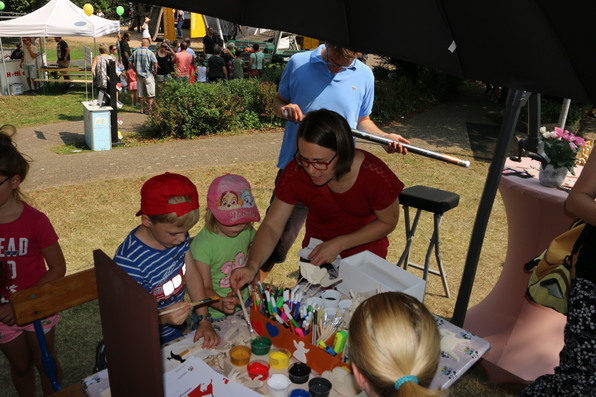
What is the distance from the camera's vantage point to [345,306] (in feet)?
7.11

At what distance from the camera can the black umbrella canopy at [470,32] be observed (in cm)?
179

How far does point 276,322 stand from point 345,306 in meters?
0.34

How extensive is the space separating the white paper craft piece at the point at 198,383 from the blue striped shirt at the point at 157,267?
19.1 inches

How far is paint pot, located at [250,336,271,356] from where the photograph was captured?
6.45 feet

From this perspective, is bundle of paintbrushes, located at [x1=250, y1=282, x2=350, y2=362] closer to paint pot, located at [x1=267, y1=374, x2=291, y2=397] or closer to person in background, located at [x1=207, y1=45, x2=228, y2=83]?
paint pot, located at [x1=267, y1=374, x2=291, y2=397]

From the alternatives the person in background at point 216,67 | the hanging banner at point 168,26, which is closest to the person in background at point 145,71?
the person in background at point 216,67

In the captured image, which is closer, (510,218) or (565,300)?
(565,300)

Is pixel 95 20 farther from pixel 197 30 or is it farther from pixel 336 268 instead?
pixel 336 268

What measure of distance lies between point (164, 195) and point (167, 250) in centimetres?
37

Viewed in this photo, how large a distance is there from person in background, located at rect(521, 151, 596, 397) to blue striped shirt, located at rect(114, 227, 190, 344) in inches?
69.7

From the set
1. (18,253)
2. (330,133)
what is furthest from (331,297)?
(18,253)

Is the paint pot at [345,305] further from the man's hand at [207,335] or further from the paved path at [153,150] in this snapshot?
the paved path at [153,150]

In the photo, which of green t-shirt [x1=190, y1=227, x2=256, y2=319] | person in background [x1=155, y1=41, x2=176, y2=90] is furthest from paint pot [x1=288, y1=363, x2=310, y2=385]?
person in background [x1=155, y1=41, x2=176, y2=90]

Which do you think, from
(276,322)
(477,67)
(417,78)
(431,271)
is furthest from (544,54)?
(417,78)
